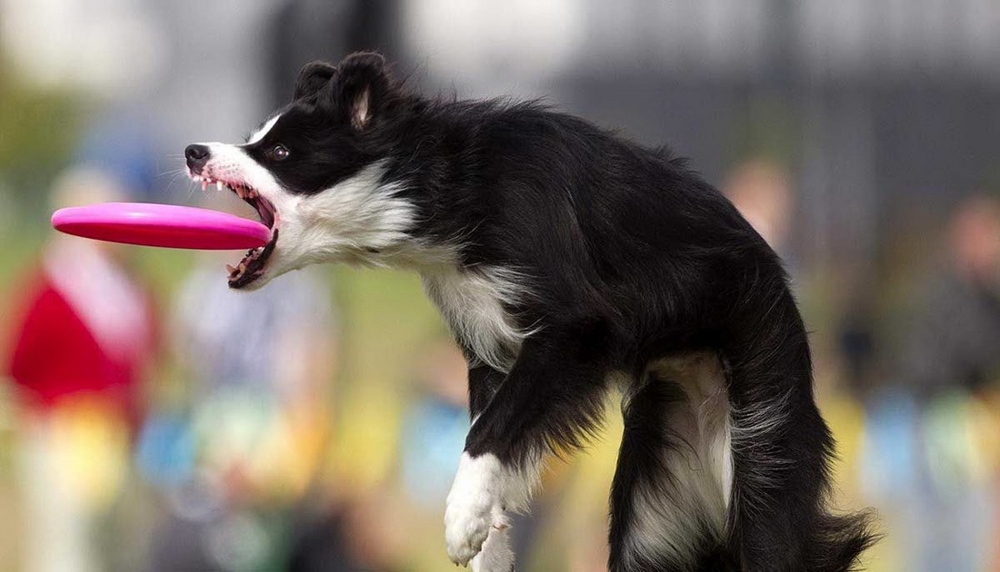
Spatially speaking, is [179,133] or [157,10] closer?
[179,133]

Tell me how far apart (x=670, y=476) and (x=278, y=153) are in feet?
4.74

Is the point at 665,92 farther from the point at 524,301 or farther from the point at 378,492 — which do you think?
the point at 524,301

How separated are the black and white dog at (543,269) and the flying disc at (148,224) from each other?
0.16m

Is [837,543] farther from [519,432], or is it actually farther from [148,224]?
[148,224]

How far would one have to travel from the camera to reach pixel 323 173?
450cm

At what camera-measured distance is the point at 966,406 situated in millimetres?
10570

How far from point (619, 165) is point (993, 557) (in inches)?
251

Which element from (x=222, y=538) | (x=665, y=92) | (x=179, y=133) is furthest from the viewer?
(x=179, y=133)

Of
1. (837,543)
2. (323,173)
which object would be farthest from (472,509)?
(837,543)

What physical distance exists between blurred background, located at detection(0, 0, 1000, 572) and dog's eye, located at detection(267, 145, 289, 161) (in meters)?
0.40

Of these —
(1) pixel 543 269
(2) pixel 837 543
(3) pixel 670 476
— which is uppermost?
(1) pixel 543 269

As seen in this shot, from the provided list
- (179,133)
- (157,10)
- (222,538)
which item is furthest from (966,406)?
(157,10)

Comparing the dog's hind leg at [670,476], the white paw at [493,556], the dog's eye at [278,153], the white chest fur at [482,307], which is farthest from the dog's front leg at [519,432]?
the dog's eye at [278,153]

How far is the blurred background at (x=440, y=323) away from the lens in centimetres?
902
